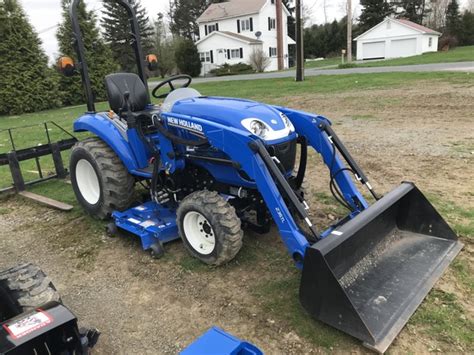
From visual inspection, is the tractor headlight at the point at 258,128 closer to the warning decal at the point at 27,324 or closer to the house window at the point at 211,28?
the warning decal at the point at 27,324

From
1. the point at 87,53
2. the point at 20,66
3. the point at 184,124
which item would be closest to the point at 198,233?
the point at 184,124

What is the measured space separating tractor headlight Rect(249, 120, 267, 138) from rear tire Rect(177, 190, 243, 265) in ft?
2.02

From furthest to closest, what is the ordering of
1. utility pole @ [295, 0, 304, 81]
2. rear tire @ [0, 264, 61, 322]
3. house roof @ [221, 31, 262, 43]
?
house roof @ [221, 31, 262, 43], utility pole @ [295, 0, 304, 81], rear tire @ [0, 264, 61, 322]

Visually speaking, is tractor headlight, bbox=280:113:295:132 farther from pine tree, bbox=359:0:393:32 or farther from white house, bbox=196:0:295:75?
pine tree, bbox=359:0:393:32

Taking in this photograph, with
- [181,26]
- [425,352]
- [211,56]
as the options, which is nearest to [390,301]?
[425,352]

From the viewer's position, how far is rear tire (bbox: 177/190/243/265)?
3389 mm

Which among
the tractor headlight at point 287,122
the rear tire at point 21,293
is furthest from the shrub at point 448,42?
the rear tire at point 21,293

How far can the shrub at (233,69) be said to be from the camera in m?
39.1

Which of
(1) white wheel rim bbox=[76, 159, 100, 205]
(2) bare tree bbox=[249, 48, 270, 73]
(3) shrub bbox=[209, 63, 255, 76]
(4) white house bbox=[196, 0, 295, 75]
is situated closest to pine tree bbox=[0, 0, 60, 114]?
(1) white wheel rim bbox=[76, 159, 100, 205]

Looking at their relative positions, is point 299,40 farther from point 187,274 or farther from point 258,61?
point 258,61

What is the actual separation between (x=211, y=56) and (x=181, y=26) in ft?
63.7

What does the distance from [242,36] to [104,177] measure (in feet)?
135

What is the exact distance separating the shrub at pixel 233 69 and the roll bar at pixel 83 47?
34.4m

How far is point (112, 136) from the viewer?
4.46m
